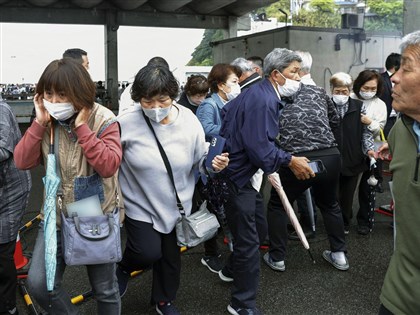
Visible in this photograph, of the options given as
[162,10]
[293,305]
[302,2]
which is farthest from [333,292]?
[302,2]

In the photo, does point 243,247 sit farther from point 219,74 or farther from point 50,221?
point 219,74

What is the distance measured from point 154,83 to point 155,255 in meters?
1.11

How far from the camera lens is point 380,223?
18.3 feet

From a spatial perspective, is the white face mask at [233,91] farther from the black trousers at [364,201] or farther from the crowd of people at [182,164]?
the black trousers at [364,201]

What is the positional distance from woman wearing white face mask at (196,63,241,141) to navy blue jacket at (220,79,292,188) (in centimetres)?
101

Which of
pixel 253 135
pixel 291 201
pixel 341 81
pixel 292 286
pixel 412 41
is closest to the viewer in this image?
pixel 412 41

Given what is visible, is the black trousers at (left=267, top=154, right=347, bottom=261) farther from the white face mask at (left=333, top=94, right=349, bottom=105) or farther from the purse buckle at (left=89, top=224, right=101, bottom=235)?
the purse buckle at (left=89, top=224, right=101, bottom=235)

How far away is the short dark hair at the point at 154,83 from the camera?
9.37ft

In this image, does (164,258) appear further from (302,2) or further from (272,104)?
(302,2)

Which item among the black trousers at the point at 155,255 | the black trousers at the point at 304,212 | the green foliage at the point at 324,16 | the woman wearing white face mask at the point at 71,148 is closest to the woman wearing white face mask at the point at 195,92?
the black trousers at the point at 304,212

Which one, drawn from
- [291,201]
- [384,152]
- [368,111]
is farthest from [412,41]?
[368,111]

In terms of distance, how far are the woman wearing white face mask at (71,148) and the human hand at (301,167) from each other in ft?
5.04

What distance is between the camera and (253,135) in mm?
3250

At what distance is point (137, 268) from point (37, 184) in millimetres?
5280
